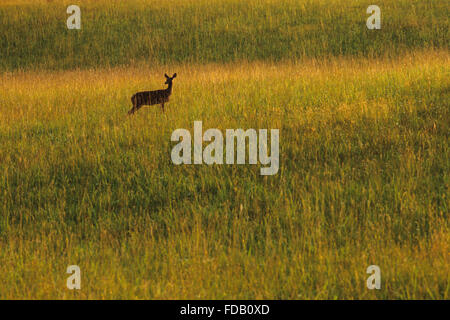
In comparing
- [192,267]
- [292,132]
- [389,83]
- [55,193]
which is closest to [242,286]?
[192,267]

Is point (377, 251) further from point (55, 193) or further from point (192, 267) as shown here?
point (55, 193)

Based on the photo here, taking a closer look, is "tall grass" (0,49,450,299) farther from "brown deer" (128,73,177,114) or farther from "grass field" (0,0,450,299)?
"brown deer" (128,73,177,114)

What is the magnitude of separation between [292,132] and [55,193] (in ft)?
12.0

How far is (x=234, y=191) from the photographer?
7.06m

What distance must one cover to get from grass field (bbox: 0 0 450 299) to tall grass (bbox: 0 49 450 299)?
2cm

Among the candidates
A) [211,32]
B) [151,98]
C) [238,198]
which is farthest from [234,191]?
[211,32]

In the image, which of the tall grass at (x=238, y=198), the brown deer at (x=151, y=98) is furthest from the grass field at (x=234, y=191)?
the brown deer at (x=151, y=98)

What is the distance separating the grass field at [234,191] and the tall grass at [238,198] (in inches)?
1.0

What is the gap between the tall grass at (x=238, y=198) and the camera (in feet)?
16.0

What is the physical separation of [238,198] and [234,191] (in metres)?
0.25

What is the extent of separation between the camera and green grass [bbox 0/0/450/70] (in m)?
22.4

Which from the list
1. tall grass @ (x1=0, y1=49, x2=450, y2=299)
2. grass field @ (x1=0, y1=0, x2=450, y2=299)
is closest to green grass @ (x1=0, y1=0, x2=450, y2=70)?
grass field @ (x1=0, y1=0, x2=450, y2=299)

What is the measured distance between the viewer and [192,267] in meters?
5.05

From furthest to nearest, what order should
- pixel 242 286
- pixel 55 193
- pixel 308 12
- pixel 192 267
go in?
pixel 308 12, pixel 55 193, pixel 192 267, pixel 242 286
